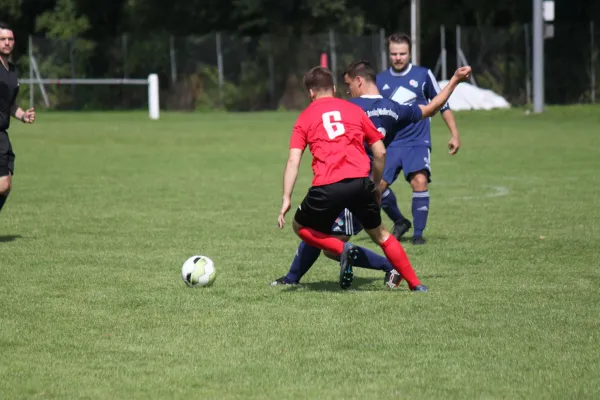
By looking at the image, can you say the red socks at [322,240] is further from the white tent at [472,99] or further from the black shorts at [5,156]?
the white tent at [472,99]

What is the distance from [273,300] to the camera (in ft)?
26.8

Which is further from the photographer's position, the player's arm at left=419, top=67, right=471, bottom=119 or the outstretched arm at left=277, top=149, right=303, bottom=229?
the player's arm at left=419, top=67, right=471, bottom=119

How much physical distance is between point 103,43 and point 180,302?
38.2 metres

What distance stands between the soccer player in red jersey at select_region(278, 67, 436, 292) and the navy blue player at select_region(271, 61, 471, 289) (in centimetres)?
41

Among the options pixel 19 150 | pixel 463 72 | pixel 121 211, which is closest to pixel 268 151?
pixel 19 150

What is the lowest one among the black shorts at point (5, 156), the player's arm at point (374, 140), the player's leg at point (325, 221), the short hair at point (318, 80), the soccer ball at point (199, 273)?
the soccer ball at point (199, 273)

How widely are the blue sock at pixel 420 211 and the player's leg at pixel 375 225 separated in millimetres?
3026

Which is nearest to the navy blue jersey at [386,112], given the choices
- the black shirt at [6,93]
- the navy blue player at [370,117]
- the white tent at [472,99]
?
the navy blue player at [370,117]

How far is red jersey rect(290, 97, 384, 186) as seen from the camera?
8.05 m

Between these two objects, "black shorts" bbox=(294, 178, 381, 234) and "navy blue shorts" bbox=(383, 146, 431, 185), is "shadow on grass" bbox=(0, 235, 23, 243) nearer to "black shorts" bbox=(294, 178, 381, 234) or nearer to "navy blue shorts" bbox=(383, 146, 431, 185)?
"navy blue shorts" bbox=(383, 146, 431, 185)

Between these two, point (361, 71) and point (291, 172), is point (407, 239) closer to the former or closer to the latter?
point (361, 71)

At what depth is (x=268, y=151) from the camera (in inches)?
901

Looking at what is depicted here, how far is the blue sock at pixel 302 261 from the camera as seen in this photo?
8711 millimetres

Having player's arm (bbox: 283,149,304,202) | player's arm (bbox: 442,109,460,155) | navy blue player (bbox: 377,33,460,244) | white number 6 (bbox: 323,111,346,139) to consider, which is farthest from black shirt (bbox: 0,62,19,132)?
white number 6 (bbox: 323,111,346,139)
